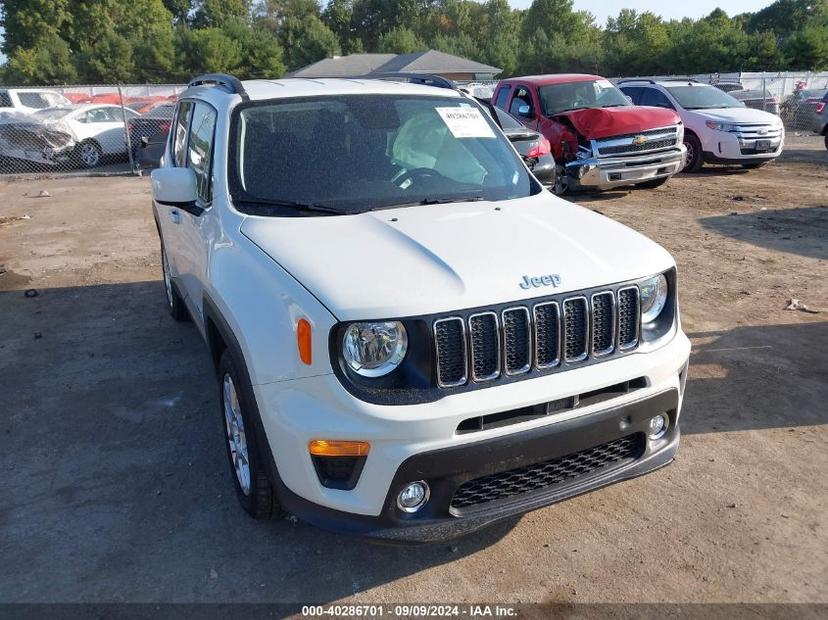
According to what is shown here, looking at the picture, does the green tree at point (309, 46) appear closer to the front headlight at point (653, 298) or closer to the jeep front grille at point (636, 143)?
the jeep front grille at point (636, 143)

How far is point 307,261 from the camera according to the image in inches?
112

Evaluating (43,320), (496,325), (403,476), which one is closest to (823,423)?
(496,325)

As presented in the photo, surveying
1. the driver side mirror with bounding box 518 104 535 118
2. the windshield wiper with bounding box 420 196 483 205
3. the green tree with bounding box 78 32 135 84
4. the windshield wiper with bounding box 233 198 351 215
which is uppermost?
the green tree with bounding box 78 32 135 84

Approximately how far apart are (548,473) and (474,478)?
38cm

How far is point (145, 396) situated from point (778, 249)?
22.6ft

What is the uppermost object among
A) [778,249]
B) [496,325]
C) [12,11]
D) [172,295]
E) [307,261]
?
[12,11]

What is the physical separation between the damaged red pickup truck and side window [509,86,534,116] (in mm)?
215

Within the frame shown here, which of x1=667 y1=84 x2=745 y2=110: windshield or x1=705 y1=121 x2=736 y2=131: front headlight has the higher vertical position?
x1=667 y1=84 x2=745 y2=110: windshield

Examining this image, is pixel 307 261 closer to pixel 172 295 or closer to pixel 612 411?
pixel 612 411

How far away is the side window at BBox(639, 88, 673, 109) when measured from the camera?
1404cm

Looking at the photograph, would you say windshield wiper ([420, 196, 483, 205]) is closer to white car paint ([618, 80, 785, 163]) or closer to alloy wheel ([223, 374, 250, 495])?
alloy wheel ([223, 374, 250, 495])

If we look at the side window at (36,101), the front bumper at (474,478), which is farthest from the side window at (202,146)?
the side window at (36,101)

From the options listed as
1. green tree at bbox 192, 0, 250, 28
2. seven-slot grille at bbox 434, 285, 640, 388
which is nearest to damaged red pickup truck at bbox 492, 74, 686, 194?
seven-slot grille at bbox 434, 285, 640, 388

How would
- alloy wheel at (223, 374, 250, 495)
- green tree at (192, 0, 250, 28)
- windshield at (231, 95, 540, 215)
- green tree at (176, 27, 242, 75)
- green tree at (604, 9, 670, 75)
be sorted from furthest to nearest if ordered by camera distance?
green tree at (192, 0, 250, 28)
green tree at (176, 27, 242, 75)
green tree at (604, 9, 670, 75)
windshield at (231, 95, 540, 215)
alloy wheel at (223, 374, 250, 495)
